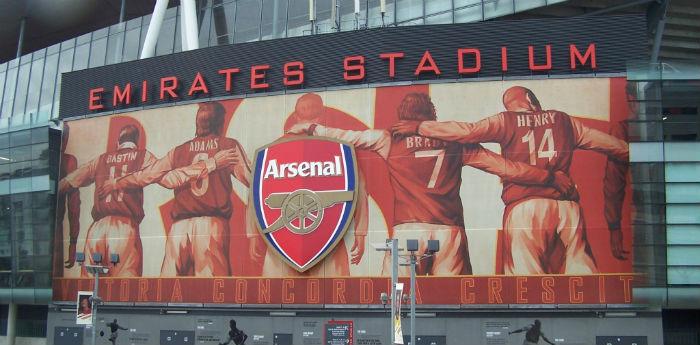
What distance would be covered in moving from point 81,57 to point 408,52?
88.9ft

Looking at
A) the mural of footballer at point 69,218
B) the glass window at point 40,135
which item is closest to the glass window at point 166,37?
the glass window at point 40,135

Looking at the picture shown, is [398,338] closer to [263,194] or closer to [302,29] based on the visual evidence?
[263,194]

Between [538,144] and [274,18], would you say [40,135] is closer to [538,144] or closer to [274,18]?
[274,18]

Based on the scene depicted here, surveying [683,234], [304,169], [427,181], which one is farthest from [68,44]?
[683,234]

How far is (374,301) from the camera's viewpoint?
35.8m

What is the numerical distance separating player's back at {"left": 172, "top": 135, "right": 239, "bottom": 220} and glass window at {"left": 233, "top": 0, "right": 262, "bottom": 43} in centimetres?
1067

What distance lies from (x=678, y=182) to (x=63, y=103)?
3318 centimetres

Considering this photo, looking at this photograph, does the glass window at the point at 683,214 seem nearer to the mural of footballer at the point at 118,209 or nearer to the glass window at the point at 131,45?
the mural of footballer at the point at 118,209

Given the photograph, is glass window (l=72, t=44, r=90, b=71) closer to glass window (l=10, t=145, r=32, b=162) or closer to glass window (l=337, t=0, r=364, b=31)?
glass window (l=10, t=145, r=32, b=162)

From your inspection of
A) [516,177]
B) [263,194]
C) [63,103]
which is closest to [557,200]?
[516,177]

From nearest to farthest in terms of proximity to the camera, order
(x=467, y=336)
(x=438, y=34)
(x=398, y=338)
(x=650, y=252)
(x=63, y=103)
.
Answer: (x=398, y=338)
(x=650, y=252)
(x=467, y=336)
(x=438, y=34)
(x=63, y=103)

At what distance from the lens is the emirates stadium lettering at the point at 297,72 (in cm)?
3562

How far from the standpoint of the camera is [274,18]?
157ft

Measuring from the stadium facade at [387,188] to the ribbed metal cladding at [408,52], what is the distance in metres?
0.10
